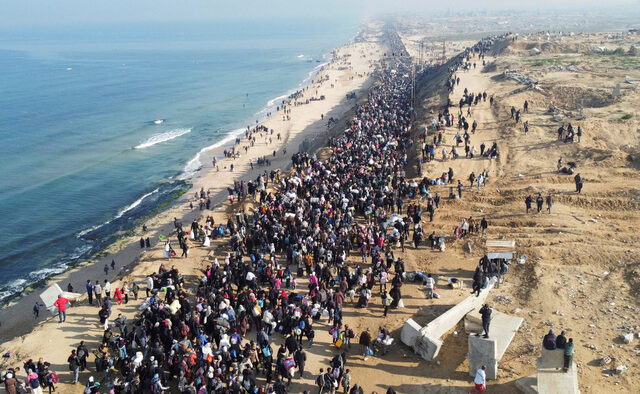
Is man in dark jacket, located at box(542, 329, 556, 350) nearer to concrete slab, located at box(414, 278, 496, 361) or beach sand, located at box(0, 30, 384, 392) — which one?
concrete slab, located at box(414, 278, 496, 361)

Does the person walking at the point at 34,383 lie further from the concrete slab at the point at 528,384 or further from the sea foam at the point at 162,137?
the sea foam at the point at 162,137

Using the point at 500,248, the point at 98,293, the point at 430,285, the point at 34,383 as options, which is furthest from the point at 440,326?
the point at 98,293

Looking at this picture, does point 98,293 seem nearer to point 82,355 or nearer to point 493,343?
point 82,355

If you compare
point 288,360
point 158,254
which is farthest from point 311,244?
point 158,254

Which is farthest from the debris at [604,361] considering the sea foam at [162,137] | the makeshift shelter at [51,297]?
the sea foam at [162,137]

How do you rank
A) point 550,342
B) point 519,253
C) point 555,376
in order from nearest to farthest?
point 555,376 → point 550,342 → point 519,253

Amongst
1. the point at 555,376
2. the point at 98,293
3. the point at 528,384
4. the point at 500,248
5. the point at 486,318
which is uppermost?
the point at 486,318
